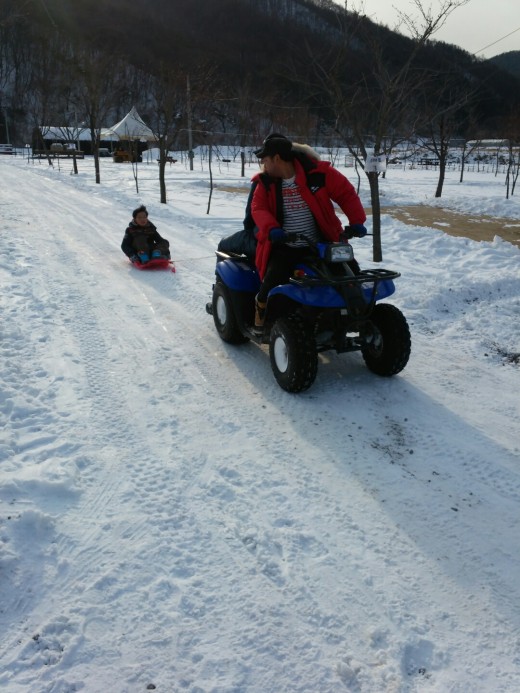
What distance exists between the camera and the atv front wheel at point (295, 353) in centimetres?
406

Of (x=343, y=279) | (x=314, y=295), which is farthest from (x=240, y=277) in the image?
(x=343, y=279)

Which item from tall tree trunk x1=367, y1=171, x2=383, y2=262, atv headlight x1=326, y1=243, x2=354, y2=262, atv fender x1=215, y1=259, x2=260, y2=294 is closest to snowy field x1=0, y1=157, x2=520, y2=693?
atv fender x1=215, y1=259, x2=260, y2=294

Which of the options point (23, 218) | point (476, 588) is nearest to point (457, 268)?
point (476, 588)

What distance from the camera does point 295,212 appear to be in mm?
4645

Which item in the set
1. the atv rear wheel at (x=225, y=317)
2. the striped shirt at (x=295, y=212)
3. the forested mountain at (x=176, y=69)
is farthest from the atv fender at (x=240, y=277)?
the forested mountain at (x=176, y=69)

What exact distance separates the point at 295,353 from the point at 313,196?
57.0 inches

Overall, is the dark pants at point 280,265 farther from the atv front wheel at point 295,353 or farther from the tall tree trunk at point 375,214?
the tall tree trunk at point 375,214

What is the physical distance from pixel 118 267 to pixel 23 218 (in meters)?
5.55

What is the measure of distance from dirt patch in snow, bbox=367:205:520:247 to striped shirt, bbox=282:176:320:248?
8825 millimetres

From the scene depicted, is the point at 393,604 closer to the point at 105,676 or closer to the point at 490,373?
the point at 105,676

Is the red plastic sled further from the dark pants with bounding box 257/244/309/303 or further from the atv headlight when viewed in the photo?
the atv headlight

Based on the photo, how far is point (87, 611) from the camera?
228cm

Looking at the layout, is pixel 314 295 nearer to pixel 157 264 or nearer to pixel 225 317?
pixel 225 317

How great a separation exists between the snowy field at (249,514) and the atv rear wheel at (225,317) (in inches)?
5.6
